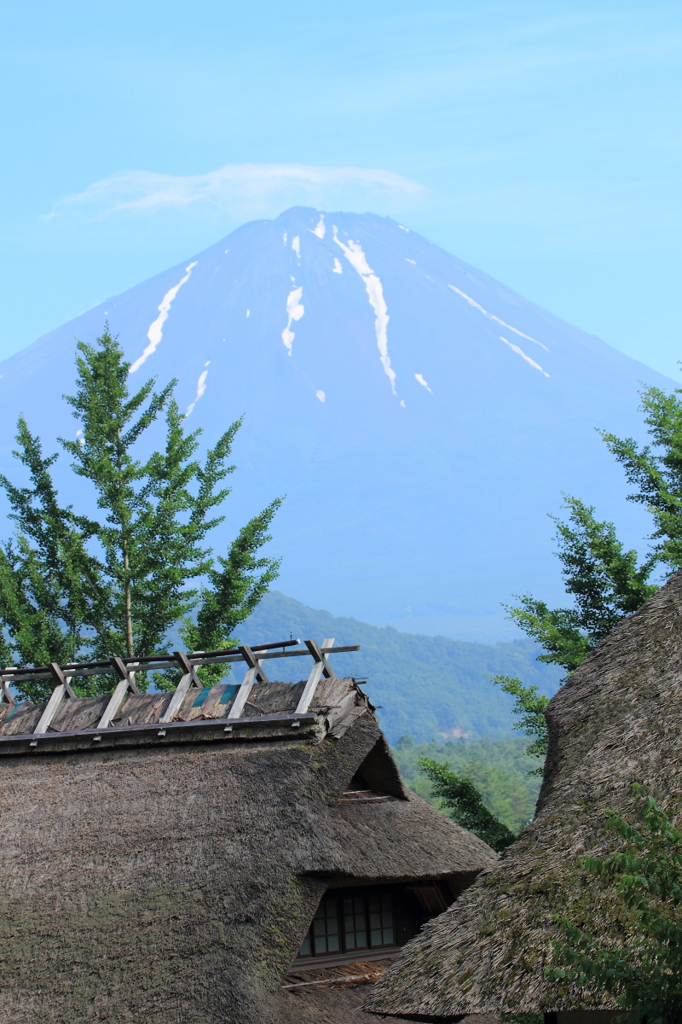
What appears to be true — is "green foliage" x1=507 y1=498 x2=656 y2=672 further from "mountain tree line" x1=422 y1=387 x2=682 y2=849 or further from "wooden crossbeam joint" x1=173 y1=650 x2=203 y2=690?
"wooden crossbeam joint" x1=173 y1=650 x2=203 y2=690

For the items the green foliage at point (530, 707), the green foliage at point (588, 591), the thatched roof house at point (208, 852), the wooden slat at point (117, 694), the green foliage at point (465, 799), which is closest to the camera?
the thatched roof house at point (208, 852)

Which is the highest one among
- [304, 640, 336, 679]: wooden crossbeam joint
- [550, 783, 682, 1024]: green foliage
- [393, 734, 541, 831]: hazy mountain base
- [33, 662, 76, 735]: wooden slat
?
[393, 734, 541, 831]: hazy mountain base

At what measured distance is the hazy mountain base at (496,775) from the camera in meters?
54.5

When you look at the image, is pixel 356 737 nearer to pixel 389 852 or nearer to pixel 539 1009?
pixel 389 852

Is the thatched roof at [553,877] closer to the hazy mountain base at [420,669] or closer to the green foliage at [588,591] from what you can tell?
the green foliage at [588,591]

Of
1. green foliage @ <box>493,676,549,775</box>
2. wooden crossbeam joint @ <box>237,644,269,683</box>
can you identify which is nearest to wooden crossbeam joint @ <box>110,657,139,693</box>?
wooden crossbeam joint @ <box>237,644,269,683</box>

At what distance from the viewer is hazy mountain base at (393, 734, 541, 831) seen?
54.5 metres

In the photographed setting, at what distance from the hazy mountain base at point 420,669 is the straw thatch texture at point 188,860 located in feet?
443

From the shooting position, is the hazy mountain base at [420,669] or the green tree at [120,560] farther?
the hazy mountain base at [420,669]

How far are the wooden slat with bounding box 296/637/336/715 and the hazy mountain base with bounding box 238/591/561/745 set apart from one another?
134665 mm

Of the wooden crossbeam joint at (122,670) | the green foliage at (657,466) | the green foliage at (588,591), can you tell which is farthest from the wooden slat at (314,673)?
the green foliage at (657,466)

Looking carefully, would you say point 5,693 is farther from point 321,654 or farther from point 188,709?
point 321,654

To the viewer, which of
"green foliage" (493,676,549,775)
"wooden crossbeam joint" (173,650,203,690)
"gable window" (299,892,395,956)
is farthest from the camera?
"green foliage" (493,676,549,775)

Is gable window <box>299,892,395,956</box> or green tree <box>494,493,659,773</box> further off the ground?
green tree <box>494,493,659,773</box>
